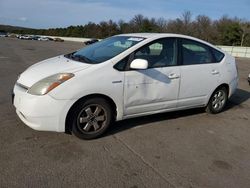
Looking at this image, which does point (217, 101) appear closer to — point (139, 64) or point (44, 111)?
point (139, 64)

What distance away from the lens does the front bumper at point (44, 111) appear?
4016 millimetres

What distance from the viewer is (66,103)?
4.09 metres

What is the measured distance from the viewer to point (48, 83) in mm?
4105

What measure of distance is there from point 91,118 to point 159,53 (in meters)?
1.63

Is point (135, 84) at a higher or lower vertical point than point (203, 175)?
higher

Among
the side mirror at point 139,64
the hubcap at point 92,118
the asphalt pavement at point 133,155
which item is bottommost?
the asphalt pavement at point 133,155

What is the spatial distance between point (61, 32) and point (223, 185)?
114578mm

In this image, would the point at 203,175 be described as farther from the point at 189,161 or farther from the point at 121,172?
the point at 121,172

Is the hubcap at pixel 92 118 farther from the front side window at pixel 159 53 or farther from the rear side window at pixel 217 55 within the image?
the rear side window at pixel 217 55

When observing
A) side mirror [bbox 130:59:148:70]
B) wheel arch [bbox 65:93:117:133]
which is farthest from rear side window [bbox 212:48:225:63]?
wheel arch [bbox 65:93:117:133]

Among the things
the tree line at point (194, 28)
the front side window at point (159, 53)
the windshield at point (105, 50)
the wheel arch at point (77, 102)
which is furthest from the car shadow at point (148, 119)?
the tree line at point (194, 28)

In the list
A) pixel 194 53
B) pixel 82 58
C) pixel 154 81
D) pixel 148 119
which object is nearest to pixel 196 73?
pixel 194 53

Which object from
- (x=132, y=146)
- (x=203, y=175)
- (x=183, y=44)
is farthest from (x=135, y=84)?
(x=203, y=175)

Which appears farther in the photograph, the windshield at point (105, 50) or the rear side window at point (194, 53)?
the rear side window at point (194, 53)
